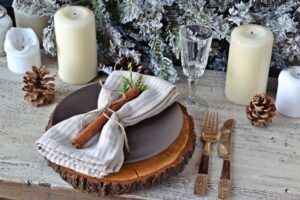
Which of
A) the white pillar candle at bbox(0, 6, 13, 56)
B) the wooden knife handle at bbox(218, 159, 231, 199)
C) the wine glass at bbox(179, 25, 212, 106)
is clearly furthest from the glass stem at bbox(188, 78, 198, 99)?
the white pillar candle at bbox(0, 6, 13, 56)

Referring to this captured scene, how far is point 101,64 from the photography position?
1.21m

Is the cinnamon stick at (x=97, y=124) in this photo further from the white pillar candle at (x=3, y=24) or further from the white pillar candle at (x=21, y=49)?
the white pillar candle at (x=3, y=24)

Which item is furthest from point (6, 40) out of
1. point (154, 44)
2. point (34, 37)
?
point (154, 44)

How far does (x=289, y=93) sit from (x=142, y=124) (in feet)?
1.00

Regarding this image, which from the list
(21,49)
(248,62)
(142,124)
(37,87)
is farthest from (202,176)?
(21,49)

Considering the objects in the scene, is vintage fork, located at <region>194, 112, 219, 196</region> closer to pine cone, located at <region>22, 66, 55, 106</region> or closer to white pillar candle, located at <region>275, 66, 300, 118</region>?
white pillar candle, located at <region>275, 66, 300, 118</region>

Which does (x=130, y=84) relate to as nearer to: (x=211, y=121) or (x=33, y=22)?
(x=211, y=121)

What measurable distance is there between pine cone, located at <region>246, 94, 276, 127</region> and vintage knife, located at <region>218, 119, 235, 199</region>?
0.05m

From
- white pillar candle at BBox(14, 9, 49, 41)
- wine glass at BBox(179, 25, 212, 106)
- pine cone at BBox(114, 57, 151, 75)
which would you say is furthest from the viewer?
white pillar candle at BBox(14, 9, 49, 41)

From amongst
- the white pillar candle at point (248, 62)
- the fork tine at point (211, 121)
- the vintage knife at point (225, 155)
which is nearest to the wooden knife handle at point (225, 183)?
the vintage knife at point (225, 155)

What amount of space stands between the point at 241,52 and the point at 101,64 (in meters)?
0.31

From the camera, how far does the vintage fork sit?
3.08 ft

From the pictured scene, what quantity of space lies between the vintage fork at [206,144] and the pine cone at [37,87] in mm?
327

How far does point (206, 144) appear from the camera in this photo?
3.36ft
